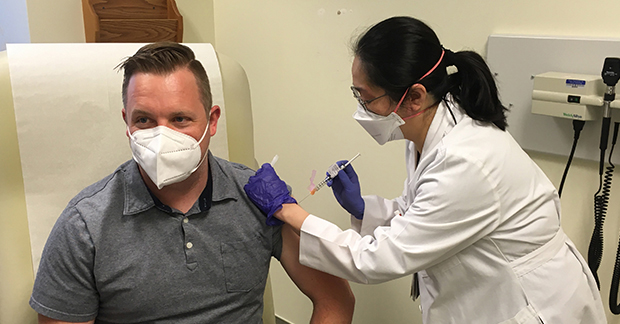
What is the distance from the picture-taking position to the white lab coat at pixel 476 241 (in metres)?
1.18

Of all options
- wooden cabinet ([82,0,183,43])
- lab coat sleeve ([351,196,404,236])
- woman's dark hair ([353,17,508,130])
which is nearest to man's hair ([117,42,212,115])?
woman's dark hair ([353,17,508,130])

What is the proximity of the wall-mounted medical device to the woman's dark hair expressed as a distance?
0.70 feet

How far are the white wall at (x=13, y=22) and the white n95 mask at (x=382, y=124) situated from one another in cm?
121

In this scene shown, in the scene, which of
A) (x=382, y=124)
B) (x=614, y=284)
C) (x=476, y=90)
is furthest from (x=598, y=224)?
(x=382, y=124)

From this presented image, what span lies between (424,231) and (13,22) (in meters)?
1.58

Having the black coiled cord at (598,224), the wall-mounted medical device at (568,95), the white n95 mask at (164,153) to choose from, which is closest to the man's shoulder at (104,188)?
the white n95 mask at (164,153)

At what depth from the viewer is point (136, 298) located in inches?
46.0

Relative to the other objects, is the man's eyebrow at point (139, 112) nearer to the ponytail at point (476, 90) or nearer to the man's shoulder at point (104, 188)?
the man's shoulder at point (104, 188)

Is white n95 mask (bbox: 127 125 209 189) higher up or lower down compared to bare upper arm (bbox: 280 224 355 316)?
higher up

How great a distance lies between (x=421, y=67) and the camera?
48.4 inches

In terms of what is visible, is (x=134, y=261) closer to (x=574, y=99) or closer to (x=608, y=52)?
(x=574, y=99)

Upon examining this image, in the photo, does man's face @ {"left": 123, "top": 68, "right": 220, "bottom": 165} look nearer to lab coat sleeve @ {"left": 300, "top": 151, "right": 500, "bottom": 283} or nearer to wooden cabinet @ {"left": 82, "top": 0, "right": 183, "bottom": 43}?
lab coat sleeve @ {"left": 300, "top": 151, "right": 500, "bottom": 283}

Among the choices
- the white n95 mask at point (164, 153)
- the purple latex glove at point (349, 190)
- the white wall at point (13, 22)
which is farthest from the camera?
the white wall at point (13, 22)

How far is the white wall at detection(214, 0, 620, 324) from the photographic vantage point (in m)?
1.50
